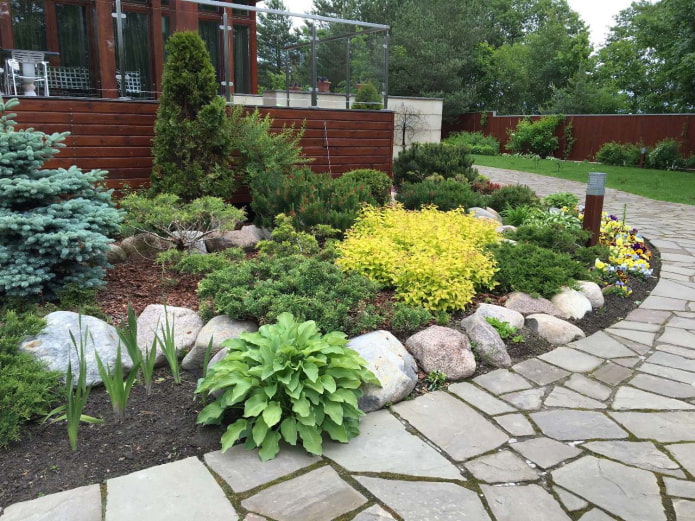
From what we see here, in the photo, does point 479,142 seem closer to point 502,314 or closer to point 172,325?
point 502,314

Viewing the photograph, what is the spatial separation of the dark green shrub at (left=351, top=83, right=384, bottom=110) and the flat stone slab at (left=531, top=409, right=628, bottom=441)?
6501 mm

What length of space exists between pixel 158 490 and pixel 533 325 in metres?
2.95

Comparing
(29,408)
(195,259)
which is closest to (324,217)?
(195,259)

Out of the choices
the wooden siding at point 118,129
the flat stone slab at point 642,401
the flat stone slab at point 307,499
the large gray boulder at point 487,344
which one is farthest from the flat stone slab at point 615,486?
the wooden siding at point 118,129

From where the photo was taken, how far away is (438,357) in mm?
3562

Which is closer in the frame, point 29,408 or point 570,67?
point 29,408

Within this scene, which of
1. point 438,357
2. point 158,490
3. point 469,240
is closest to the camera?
point 158,490

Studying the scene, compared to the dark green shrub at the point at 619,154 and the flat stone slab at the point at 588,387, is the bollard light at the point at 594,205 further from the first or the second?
the dark green shrub at the point at 619,154

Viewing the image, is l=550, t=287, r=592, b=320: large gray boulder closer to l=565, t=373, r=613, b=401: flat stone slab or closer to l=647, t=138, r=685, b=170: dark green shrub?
l=565, t=373, r=613, b=401: flat stone slab

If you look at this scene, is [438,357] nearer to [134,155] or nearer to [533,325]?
[533,325]

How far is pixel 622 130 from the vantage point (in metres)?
20.4

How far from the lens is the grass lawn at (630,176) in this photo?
12.8 m

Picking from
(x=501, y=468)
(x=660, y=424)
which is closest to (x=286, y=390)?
(x=501, y=468)

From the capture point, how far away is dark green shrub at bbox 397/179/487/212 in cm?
752
